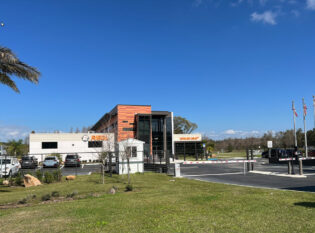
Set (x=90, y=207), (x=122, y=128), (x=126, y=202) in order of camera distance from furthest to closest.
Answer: (x=122, y=128)
(x=126, y=202)
(x=90, y=207)

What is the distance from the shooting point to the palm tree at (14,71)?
1262 cm

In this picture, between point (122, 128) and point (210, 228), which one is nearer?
point (210, 228)

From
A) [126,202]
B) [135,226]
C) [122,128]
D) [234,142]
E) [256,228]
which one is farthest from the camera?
[234,142]

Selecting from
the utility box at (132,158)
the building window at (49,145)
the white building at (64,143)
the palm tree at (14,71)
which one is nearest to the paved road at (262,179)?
the utility box at (132,158)

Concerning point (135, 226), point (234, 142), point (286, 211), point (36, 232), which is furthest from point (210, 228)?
point (234, 142)

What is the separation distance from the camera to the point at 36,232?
5645mm

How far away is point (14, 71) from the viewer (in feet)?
43.9

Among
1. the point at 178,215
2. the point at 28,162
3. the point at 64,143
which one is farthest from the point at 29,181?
the point at 64,143

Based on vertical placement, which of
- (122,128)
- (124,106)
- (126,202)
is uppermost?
(124,106)

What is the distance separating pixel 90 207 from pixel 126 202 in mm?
1150

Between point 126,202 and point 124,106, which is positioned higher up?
point 124,106

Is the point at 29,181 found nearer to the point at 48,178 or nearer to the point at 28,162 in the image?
the point at 48,178

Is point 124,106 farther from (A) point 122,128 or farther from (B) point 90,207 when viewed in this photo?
(B) point 90,207

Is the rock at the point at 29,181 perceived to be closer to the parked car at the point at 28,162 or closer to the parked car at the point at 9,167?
the parked car at the point at 9,167
